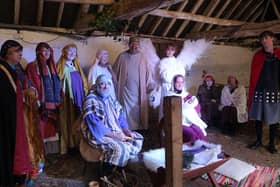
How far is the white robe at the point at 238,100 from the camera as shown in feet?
14.4

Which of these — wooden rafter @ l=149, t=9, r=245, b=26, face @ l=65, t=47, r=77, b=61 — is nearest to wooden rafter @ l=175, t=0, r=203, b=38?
wooden rafter @ l=149, t=9, r=245, b=26

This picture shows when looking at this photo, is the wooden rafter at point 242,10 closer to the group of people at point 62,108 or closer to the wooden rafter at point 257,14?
the wooden rafter at point 257,14

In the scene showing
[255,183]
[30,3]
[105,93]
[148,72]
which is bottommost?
[255,183]

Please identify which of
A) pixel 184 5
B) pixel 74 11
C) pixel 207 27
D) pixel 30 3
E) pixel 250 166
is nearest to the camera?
pixel 250 166

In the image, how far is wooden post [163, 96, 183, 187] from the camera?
1.80 metres

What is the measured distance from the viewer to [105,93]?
2.77m

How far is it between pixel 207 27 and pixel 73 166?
359 cm

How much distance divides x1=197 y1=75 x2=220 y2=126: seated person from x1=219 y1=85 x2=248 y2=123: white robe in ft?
0.75

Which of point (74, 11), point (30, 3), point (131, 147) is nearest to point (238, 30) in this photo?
point (74, 11)

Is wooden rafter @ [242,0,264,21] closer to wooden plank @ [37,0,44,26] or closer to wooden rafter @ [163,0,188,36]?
wooden rafter @ [163,0,188,36]

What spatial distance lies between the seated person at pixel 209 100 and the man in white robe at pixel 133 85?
1.43m

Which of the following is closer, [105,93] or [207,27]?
[105,93]

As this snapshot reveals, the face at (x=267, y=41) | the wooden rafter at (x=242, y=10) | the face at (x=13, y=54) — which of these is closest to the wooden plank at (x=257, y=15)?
the wooden rafter at (x=242, y=10)

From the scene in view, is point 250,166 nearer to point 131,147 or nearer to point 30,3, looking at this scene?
point 131,147
